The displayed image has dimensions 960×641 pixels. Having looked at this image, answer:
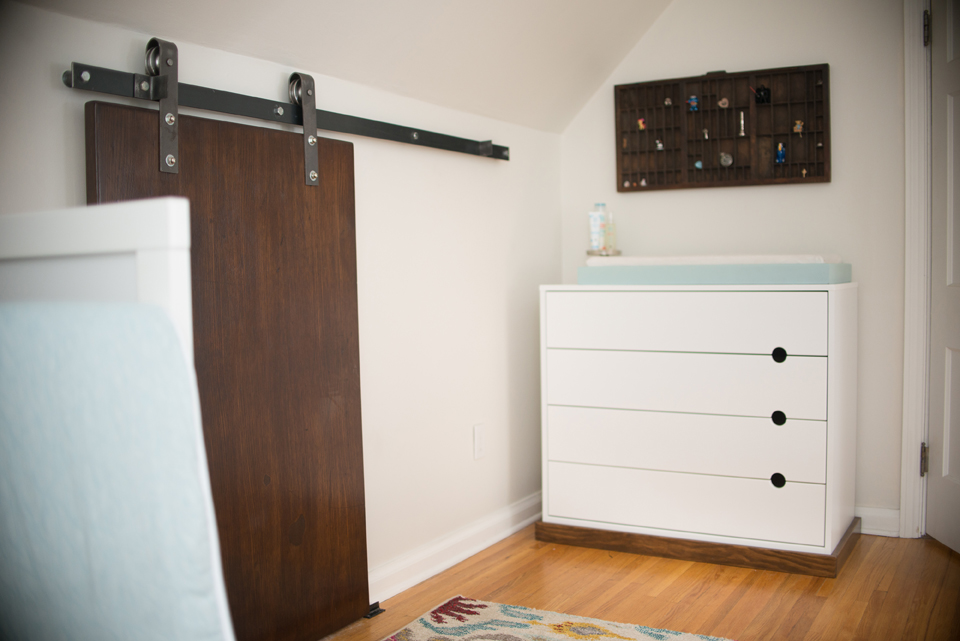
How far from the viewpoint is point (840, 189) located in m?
2.39

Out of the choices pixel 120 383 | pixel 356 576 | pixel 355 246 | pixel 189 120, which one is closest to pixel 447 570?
pixel 356 576

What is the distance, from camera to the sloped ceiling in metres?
1.42

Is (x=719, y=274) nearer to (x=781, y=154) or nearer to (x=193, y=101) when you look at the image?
(x=781, y=154)

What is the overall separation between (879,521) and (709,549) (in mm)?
700

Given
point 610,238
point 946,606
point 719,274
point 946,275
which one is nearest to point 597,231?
point 610,238

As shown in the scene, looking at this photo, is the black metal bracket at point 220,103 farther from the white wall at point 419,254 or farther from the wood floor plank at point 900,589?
the wood floor plank at point 900,589

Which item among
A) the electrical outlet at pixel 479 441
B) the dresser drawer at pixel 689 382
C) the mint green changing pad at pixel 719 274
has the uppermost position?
the mint green changing pad at pixel 719 274

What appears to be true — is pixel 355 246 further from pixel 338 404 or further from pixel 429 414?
pixel 429 414

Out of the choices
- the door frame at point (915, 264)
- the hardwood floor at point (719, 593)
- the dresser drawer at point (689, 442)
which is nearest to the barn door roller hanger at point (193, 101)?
the dresser drawer at point (689, 442)

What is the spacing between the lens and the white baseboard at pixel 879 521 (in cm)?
235

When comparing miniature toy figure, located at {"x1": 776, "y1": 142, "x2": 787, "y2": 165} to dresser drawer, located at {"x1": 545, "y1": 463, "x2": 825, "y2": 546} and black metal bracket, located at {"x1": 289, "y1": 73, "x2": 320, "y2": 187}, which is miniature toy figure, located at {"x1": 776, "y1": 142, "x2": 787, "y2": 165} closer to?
dresser drawer, located at {"x1": 545, "y1": 463, "x2": 825, "y2": 546}

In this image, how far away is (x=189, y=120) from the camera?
140cm

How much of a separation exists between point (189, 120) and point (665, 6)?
1.84 m

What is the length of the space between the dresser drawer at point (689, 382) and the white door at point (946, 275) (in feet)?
1.72
